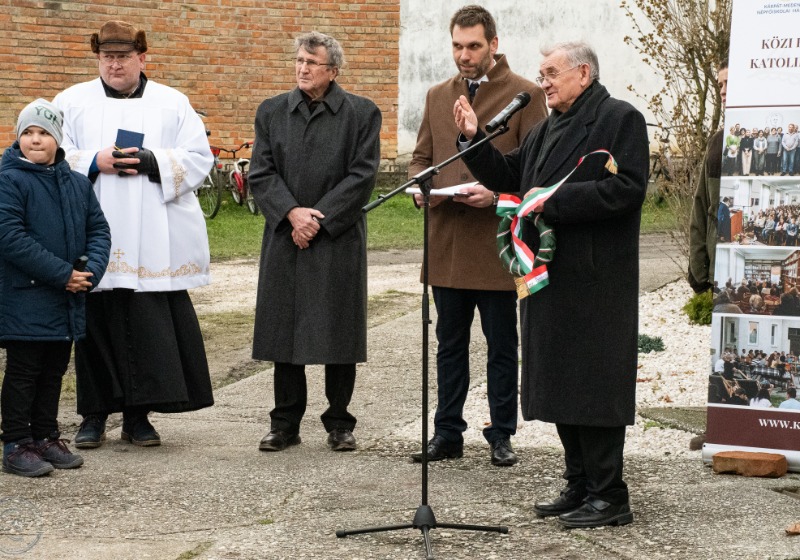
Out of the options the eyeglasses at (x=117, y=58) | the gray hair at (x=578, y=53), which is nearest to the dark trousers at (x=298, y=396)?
the eyeglasses at (x=117, y=58)

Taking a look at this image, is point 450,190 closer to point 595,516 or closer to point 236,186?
point 595,516

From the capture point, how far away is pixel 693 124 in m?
10.6

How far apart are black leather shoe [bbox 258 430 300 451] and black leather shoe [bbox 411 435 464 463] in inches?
28.4

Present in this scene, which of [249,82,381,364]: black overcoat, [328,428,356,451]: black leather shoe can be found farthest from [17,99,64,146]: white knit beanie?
[328,428,356,451]: black leather shoe

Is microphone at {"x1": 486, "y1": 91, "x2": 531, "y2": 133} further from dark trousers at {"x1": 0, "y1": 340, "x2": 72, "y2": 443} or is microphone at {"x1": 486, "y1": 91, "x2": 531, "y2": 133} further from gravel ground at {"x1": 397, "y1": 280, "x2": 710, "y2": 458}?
dark trousers at {"x1": 0, "y1": 340, "x2": 72, "y2": 443}

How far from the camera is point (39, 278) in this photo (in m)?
5.73

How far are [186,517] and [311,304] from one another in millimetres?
1526

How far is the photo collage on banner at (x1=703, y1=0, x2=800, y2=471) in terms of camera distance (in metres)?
5.71

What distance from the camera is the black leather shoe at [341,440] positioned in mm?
6191

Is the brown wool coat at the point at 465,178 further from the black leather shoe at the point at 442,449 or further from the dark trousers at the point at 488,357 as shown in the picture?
the black leather shoe at the point at 442,449

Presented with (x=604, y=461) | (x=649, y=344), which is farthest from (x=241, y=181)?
(x=604, y=461)

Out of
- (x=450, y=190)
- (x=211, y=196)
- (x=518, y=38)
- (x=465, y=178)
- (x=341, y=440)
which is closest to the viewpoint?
(x=450, y=190)

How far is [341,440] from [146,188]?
1.70 metres

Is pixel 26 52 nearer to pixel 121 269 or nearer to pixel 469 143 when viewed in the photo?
pixel 121 269
